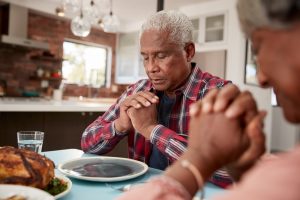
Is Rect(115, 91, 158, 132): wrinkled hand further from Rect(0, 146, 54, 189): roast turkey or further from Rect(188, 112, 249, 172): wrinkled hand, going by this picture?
Rect(188, 112, 249, 172): wrinkled hand

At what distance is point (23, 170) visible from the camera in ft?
2.42

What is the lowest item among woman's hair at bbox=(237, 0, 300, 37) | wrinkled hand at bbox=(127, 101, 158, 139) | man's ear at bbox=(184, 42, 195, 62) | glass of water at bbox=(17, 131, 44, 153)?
glass of water at bbox=(17, 131, 44, 153)

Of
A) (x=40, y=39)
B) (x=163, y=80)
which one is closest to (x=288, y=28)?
(x=163, y=80)

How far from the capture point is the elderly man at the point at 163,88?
1.33 m

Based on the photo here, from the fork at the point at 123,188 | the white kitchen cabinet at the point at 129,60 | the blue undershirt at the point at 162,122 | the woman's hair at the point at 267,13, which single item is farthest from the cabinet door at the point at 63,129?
the white kitchen cabinet at the point at 129,60

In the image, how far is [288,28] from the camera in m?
0.35

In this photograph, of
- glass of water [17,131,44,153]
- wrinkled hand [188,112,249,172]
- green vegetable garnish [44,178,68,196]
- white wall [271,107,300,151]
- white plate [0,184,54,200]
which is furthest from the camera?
white wall [271,107,300,151]

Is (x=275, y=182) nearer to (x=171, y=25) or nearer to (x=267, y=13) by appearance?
(x=267, y=13)

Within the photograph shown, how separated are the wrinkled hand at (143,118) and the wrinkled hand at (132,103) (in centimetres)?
2

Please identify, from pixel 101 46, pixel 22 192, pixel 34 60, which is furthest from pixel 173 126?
pixel 101 46

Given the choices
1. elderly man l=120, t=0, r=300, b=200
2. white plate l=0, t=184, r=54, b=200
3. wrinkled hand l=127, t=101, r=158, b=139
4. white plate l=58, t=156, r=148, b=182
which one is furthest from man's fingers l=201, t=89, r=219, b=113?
wrinkled hand l=127, t=101, r=158, b=139

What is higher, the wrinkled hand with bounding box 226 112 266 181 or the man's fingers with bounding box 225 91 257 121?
the man's fingers with bounding box 225 91 257 121

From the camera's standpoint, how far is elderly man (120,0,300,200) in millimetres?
320

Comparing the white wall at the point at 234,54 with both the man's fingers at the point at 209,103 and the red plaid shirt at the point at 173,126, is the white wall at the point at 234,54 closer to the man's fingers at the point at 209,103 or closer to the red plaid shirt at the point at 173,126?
the red plaid shirt at the point at 173,126
